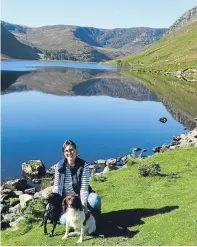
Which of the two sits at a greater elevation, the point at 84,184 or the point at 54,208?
the point at 84,184

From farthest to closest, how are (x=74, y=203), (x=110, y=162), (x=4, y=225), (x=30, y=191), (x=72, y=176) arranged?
(x=110, y=162) < (x=30, y=191) < (x=4, y=225) < (x=72, y=176) < (x=74, y=203)

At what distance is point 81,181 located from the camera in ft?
55.8

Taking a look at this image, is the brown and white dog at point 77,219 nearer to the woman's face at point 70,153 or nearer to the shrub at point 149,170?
the woman's face at point 70,153

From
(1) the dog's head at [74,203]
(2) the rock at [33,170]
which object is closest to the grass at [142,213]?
(1) the dog's head at [74,203]

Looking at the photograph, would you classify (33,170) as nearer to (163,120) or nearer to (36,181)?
(36,181)

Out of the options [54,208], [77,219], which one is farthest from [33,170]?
[77,219]

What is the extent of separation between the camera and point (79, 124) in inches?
2894

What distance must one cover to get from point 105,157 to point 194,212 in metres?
31.8

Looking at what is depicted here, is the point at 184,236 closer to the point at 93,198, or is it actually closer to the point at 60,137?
the point at 93,198

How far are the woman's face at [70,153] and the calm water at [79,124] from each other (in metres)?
26.9

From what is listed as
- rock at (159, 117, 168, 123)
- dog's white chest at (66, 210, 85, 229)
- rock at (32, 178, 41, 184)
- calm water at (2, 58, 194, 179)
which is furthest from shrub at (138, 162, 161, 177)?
rock at (159, 117, 168, 123)

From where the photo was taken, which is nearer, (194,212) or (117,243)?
(117,243)

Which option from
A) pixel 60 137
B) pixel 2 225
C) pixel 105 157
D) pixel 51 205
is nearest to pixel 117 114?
pixel 60 137

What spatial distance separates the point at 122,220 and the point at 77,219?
150 inches
